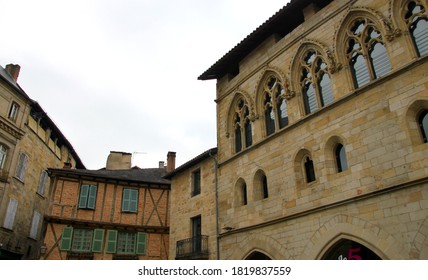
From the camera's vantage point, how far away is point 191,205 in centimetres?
1453

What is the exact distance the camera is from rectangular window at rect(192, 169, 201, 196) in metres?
14.7

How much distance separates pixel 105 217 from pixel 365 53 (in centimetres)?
1600

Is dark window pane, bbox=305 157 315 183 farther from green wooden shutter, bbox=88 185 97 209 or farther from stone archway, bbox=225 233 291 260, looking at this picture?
green wooden shutter, bbox=88 185 97 209

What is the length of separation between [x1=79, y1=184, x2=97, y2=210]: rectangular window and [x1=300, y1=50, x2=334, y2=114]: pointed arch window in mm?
14068

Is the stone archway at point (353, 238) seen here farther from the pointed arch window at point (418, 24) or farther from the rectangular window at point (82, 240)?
the rectangular window at point (82, 240)

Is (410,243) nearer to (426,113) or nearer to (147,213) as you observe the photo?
(426,113)

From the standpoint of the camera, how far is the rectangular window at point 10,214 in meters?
16.5

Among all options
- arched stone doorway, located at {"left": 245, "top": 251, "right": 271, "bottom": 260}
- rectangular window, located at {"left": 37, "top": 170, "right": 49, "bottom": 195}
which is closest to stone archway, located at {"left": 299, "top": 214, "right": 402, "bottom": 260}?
arched stone doorway, located at {"left": 245, "top": 251, "right": 271, "bottom": 260}

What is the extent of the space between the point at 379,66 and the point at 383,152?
2.19 metres

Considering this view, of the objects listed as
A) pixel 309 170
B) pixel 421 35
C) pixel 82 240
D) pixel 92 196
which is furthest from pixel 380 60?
pixel 82 240

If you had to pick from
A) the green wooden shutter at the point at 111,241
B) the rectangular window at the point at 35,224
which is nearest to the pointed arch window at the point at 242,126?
the green wooden shutter at the point at 111,241

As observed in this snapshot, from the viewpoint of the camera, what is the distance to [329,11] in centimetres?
1000

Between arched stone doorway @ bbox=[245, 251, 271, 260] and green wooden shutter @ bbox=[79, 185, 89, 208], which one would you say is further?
green wooden shutter @ bbox=[79, 185, 89, 208]

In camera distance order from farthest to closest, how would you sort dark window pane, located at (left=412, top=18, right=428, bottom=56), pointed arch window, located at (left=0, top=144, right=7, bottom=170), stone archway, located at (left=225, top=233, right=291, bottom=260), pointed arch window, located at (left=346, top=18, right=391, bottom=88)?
pointed arch window, located at (left=0, top=144, right=7, bottom=170) → stone archway, located at (left=225, top=233, right=291, bottom=260) → pointed arch window, located at (left=346, top=18, right=391, bottom=88) → dark window pane, located at (left=412, top=18, right=428, bottom=56)
